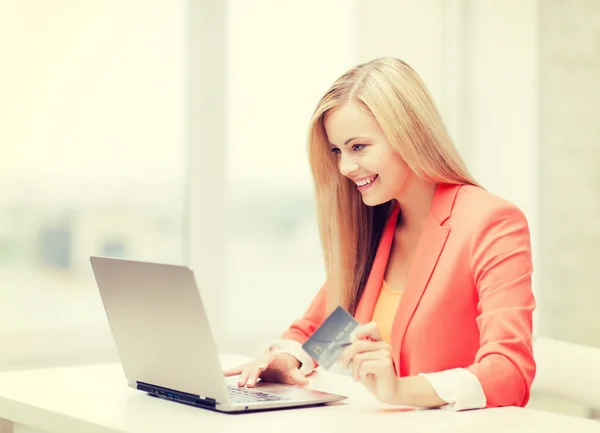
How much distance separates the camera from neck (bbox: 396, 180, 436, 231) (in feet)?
7.39

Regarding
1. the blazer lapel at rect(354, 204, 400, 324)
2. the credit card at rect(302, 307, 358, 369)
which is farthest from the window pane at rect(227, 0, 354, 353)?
the credit card at rect(302, 307, 358, 369)

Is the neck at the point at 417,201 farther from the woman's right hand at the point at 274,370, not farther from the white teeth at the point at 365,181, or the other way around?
the woman's right hand at the point at 274,370

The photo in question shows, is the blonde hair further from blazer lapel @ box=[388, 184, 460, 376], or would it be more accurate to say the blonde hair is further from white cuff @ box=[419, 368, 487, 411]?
white cuff @ box=[419, 368, 487, 411]

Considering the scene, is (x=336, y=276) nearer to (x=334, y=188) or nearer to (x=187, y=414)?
(x=334, y=188)

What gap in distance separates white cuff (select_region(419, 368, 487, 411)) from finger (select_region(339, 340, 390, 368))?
0.11 m

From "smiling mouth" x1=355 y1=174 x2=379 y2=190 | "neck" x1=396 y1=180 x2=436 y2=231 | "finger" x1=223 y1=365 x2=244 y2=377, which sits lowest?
"finger" x1=223 y1=365 x2=244 y2=377

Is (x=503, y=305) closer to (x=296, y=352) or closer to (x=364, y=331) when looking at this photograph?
(x=364, y=331)

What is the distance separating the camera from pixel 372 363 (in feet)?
5.62

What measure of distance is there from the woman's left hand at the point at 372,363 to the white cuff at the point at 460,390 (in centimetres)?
8

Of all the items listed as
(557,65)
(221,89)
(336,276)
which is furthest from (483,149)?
(336,276)

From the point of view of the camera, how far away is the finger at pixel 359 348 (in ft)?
5.68

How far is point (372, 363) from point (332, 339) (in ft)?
0.31

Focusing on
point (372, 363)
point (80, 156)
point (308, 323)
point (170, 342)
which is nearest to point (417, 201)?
point (308, 323)

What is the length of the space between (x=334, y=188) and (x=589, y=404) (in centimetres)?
79
